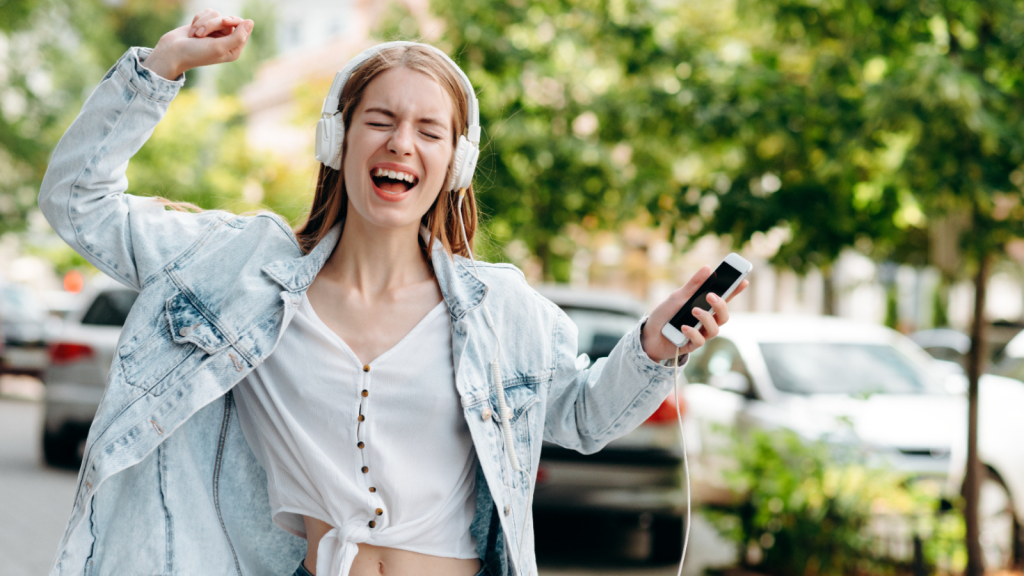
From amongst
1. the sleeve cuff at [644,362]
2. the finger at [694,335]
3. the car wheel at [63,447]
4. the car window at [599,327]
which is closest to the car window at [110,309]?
the car wheel at [63,447]

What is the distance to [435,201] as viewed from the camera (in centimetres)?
221

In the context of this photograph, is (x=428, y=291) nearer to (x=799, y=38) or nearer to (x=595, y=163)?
(x=799, y=38)

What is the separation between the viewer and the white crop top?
1.93 m

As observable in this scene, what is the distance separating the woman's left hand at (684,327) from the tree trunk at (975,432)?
403cm

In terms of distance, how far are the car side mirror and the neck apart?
259 inches

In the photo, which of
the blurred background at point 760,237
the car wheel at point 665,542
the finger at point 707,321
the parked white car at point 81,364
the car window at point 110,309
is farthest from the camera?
the car window at point 110,309

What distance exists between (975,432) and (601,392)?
4291 millimetres

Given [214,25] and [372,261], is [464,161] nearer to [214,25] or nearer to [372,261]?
[372,261]

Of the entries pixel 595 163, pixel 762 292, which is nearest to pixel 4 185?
pixel 595 163

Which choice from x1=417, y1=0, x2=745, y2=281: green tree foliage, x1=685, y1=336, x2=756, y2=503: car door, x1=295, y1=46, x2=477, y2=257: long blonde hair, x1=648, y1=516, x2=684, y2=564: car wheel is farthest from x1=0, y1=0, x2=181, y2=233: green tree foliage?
x1=295, y1=46, x2=477, y2=257: long blonde hair

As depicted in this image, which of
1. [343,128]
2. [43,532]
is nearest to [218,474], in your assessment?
[343,128]

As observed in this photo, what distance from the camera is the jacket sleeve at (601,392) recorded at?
203 cm

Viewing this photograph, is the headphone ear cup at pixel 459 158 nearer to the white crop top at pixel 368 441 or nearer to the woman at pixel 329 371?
the woman at pixel 329 371

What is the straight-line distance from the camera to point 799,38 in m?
5.79
